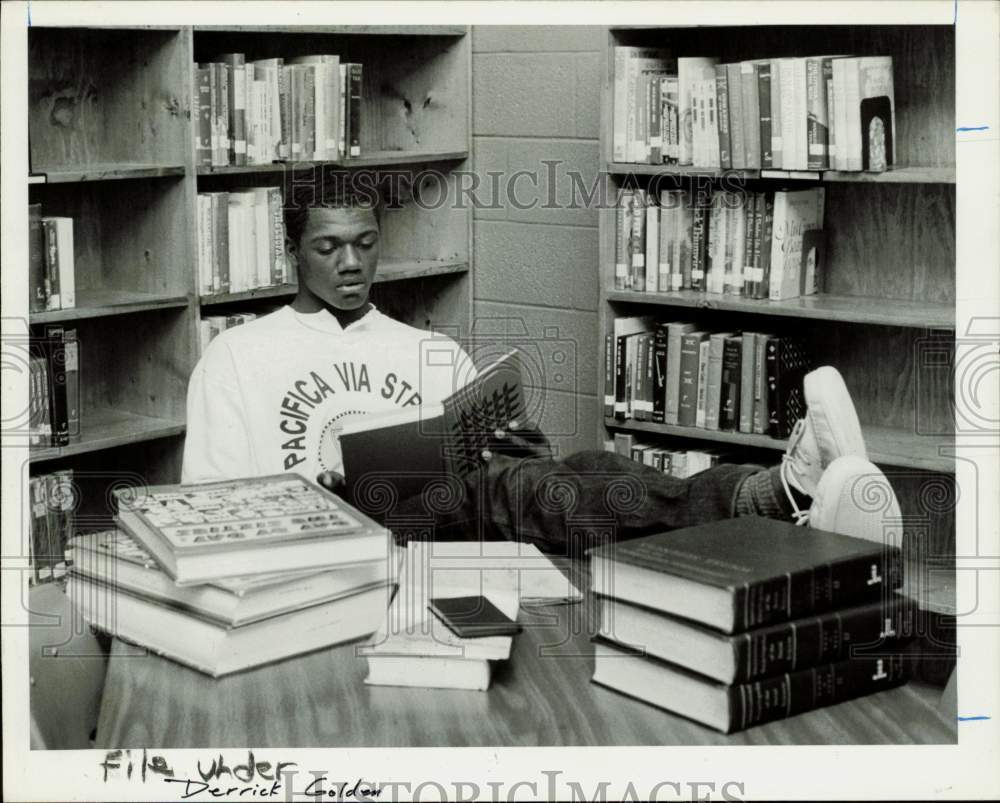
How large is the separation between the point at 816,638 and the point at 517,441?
2.50 feet

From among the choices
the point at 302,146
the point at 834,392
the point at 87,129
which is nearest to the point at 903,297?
the point at 834,392

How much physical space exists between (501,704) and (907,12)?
35.0 inches

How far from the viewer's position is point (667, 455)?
8.29ft

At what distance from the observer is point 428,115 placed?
9.04 feet

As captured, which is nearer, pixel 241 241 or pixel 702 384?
pixel 241 241

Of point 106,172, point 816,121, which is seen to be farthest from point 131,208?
point 816,121

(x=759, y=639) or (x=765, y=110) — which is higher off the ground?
(x=765, y=110)

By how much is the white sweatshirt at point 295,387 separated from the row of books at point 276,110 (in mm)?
374

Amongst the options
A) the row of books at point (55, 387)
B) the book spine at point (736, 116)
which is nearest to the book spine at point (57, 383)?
the row of books at point (55, 387)

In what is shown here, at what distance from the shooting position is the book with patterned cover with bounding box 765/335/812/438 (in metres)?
2.40

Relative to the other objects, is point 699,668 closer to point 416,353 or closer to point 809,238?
point 416,353

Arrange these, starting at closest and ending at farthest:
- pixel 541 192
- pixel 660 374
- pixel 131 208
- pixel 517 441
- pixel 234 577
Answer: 1. pixel 234 577
2. pixel 517 441
3. pixel 131 208
4. pixel 660 374
5. pixel 541 192

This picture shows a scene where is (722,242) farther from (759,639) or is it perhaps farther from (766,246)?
(759,639)

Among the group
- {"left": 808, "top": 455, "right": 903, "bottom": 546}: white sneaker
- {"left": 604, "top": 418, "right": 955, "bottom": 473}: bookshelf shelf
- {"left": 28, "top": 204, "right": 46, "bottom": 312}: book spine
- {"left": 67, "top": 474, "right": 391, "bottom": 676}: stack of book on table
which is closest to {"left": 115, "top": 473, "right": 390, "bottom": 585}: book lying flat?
{"left": 67, "top": 474, "right": 391, "bottom": 676}: stack of book on table
